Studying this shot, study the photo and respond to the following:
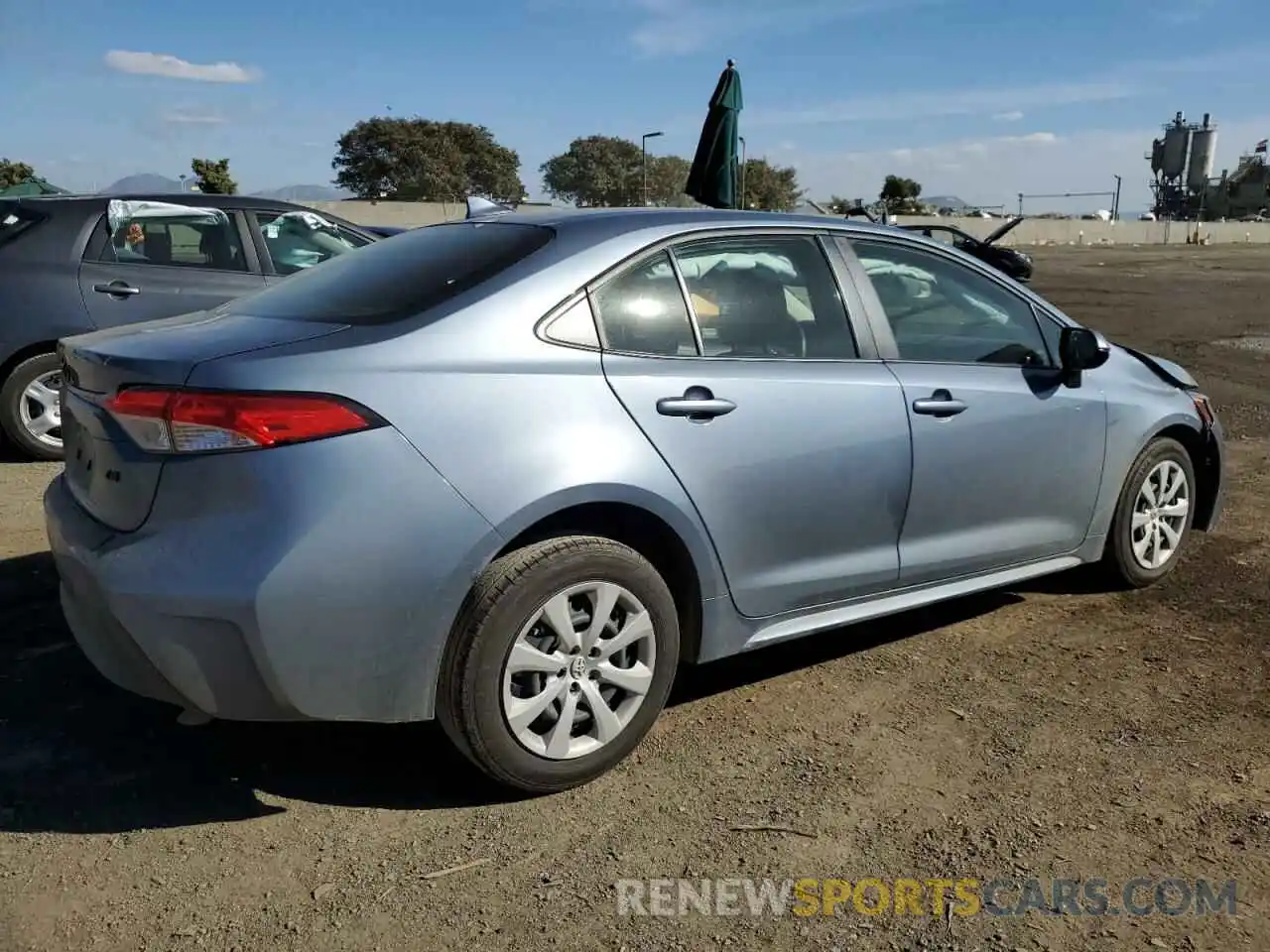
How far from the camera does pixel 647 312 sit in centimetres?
318

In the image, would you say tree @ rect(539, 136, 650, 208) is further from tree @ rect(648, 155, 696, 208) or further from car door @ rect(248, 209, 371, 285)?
car door @ rect(248, 209, 371, 285)

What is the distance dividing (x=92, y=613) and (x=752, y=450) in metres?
1.80

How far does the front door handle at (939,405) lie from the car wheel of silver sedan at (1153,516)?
3.75 ft

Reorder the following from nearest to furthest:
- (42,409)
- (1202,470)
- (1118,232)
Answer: (1202,470) < (42,409) < (1118,232)

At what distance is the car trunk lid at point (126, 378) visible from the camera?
268 centimetres

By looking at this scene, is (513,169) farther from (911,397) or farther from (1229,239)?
(911,397)

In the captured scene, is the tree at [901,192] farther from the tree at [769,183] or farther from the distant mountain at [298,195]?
the distant mountain at [298,195]

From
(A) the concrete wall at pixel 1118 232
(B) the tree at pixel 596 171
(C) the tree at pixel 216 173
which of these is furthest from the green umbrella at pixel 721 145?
(B) the tree at pixel 596 171

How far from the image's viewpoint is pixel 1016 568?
13.4 feet

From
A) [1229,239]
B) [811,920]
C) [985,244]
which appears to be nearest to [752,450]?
[811,920]

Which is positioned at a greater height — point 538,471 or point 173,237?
point 173,237

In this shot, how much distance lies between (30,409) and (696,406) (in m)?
5.21

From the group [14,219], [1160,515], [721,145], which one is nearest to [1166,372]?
[1160,515]

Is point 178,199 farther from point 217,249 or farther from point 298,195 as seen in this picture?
point 298,195
